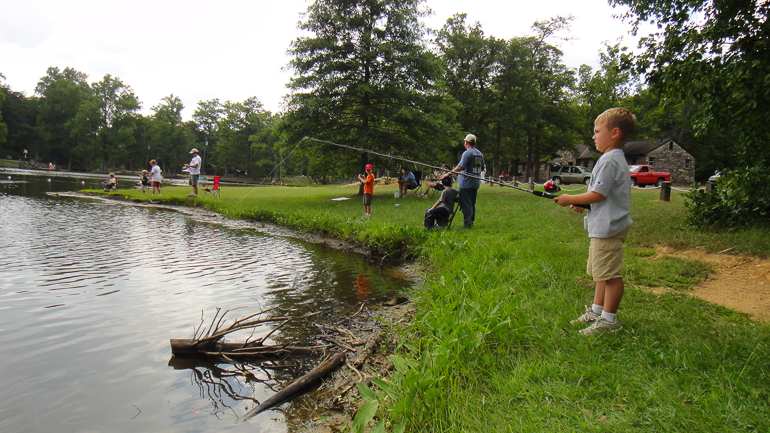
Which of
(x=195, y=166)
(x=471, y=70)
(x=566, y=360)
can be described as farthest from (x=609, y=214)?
(x=471, y=70)

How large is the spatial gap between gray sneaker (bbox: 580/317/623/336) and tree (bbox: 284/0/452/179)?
16.2 meters

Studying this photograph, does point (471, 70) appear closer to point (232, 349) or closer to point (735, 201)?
point (735, 201)

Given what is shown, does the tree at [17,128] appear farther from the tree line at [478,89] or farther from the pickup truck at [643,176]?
the pickup truck at [643,176]

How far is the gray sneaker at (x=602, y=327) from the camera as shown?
11.6 ft

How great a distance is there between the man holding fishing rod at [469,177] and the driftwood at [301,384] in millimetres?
6469

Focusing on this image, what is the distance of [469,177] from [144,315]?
7.32 meters

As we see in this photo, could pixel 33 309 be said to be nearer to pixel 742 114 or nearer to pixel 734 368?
pixel 734 368

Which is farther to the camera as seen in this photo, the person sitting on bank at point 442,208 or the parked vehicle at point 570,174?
the parked vehicle at point 570,174

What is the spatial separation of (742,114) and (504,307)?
5726 mm

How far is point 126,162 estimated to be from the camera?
90.7 metres

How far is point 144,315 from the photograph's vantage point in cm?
537

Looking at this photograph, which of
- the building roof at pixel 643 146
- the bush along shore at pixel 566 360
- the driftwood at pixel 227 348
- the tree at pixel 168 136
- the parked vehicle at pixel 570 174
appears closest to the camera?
the bush along shore at pixel 566 360

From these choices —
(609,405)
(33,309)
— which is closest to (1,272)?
(33,309)

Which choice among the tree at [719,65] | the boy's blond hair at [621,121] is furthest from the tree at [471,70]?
the boy's blond hair at [621,121]
